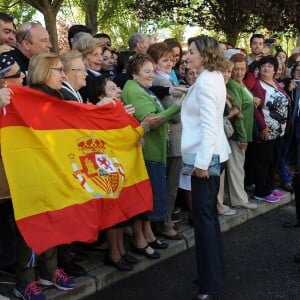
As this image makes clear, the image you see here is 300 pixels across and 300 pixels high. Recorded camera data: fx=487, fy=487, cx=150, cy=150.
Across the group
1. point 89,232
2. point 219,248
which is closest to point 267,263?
point 219,248

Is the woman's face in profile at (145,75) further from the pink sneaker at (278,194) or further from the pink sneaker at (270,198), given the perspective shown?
the pink sneaker at (278,194)

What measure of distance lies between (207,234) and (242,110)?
2.60 m

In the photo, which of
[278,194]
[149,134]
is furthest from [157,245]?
[278,194]

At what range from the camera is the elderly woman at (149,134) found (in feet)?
14.7

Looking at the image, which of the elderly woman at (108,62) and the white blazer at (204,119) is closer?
the white blazer at (204,119)

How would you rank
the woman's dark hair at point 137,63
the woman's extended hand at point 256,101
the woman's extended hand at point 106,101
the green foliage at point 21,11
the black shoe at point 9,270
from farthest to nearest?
the green foliage at point 21,11, the woman's extended hand at point 256,101, the woman's dark hair at point 137,63, the woman's extended hand at point 106,101, the black shoe at point 9,270

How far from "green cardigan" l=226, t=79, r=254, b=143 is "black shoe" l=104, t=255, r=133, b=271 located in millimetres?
2298

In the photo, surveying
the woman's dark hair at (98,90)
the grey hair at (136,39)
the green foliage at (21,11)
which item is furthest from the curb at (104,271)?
the green foliage at (21,11)

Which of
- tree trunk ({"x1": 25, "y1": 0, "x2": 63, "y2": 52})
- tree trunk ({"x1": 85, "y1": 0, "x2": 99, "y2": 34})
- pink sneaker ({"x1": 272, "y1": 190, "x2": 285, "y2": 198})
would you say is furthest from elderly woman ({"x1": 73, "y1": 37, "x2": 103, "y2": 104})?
tree trunk ({"x1": 85, "y1": 0, "x2": 99, "y2": 34})

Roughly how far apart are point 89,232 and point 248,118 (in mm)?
3083

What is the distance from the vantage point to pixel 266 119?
627cm

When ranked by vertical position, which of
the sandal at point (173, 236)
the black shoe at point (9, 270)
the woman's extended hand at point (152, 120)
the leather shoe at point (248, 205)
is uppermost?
the woman's extended hand at point (152, 120)

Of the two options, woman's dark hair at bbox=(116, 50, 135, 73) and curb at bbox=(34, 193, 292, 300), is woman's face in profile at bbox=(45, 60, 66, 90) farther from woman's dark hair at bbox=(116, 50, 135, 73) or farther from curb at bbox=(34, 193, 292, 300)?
woman's dark hair at bbox=(116, 50, 135, 73)

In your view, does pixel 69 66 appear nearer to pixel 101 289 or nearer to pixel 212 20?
pixel 101 289
